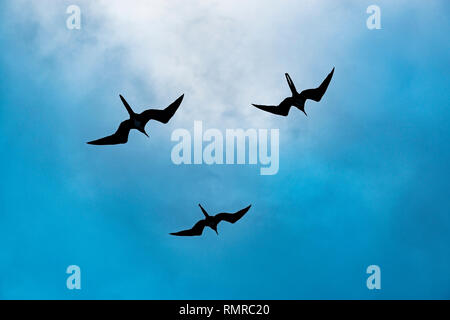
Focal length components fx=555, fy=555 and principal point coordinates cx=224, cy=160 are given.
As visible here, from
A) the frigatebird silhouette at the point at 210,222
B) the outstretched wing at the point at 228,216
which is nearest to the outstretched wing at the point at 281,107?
the frigatebird silhouette at the point at 210,222

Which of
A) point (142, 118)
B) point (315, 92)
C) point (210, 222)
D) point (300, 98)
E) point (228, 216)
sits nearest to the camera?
point (142, 118)

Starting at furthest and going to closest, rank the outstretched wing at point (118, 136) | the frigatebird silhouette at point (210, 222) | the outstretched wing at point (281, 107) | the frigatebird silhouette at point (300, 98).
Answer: the frigatebird silhouette at point (210, 222)
the outstretched wing at point (281, 107)
the frigatebird silhouette at point (300, 98)
the outstretched wing at point (118, 136)

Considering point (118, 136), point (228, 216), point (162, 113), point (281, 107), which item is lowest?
point (228, 216)

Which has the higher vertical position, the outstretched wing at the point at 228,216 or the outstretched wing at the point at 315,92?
the outstretched wing at the point at 315,92

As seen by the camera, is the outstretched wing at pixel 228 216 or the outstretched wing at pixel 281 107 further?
the outstretched wing at pixel 228 216

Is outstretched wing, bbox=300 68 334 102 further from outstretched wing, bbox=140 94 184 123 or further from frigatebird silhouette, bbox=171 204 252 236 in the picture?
frigatebird silhouette, bbox=171 204 252 236

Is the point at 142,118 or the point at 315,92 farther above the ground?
the point at 315,92

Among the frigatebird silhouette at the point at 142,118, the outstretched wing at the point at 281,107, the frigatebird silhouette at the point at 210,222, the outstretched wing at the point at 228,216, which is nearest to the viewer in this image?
the frigatebird silhouette at the point at 142,118

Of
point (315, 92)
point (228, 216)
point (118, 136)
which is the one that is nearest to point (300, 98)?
point (315, 92)

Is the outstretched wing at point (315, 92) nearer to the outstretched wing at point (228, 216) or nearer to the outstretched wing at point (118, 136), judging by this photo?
the outstretched wing at point (228, 216)

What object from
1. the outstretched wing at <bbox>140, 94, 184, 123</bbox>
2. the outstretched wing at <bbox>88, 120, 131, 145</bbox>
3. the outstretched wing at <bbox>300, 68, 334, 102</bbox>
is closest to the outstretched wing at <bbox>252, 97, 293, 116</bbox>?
the outstretched wing at <bbox>300, 68, 334, 102</bbox>

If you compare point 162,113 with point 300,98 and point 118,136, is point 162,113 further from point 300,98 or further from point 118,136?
point 300,98

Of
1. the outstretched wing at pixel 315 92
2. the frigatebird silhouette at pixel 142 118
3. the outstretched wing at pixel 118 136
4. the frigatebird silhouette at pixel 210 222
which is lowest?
the frigatebird silhouette at pixel 210 222
